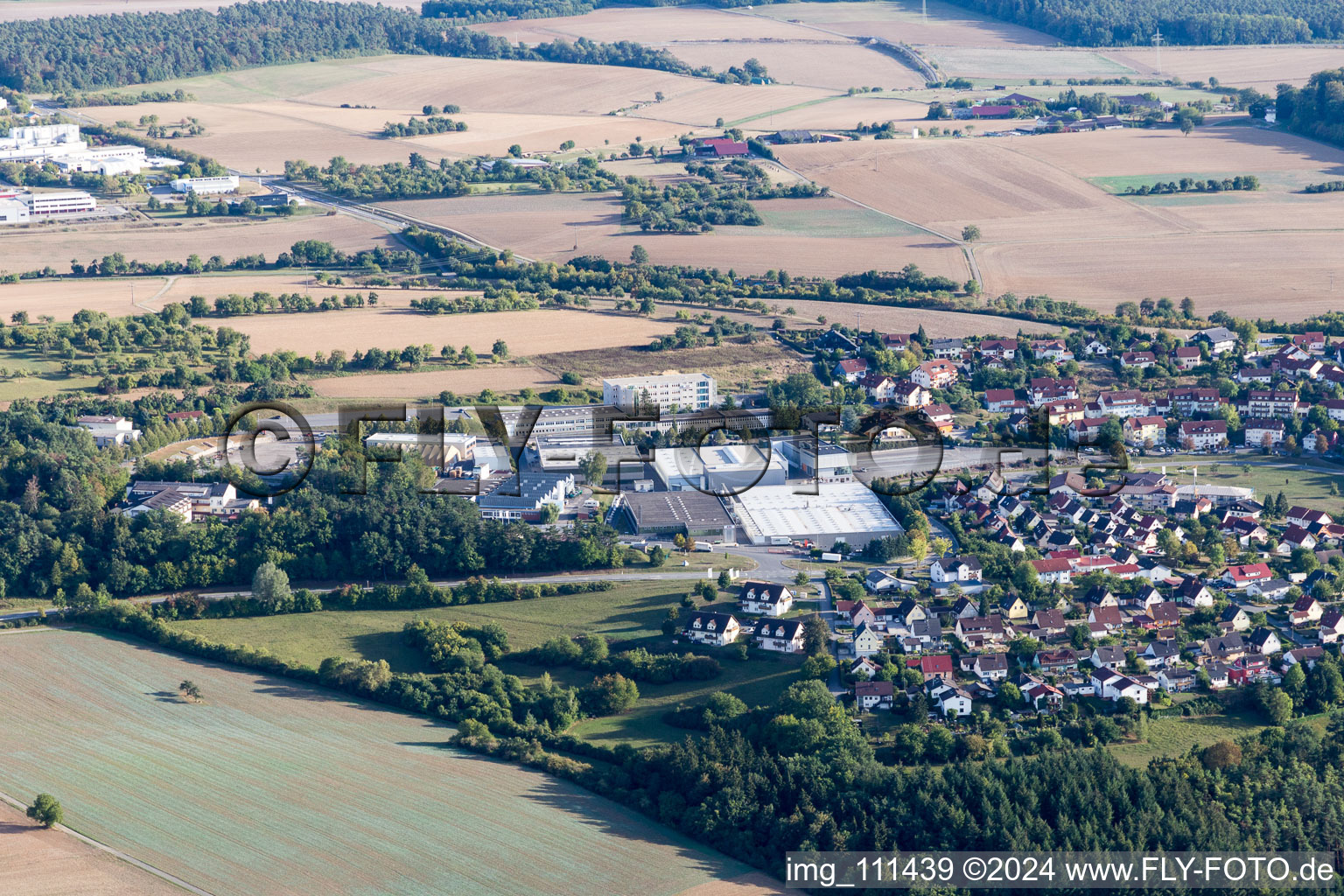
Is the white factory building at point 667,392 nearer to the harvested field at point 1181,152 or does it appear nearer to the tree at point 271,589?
the tree at point 271,589

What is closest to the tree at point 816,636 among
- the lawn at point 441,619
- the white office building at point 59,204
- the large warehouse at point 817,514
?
the lawn at point 441,619

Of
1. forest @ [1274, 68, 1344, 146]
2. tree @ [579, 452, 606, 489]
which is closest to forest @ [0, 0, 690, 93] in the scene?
forest @ [1274, 68, 1344, 146]

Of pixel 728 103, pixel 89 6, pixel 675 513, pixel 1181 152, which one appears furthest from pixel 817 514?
pixel 89 6

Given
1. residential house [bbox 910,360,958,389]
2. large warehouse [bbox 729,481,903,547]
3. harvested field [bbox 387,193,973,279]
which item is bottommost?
large warehouse [bbox 729,481,903,547]

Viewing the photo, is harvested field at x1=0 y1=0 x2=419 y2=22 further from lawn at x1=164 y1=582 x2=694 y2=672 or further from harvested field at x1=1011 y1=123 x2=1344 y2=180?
lawn at x1=164 y1=582 x2=694 y2=672

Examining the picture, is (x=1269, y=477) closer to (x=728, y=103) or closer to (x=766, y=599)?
(x=766, y=599)

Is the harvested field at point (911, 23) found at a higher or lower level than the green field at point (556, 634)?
higher
